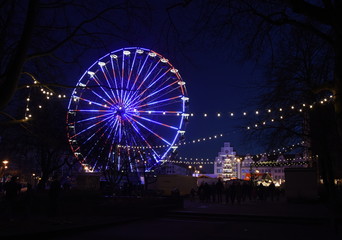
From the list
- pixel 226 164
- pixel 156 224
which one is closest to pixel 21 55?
pixel 156 224

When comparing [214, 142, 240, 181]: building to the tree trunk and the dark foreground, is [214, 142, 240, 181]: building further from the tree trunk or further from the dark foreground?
the tree trunk

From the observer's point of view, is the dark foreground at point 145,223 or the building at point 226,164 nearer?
the dark foreground at point 145,223

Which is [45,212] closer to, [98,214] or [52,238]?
[98,214]

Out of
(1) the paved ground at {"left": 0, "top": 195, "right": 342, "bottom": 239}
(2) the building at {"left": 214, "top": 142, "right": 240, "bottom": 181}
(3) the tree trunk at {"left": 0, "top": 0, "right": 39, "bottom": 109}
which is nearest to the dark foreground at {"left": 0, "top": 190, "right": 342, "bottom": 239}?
(1) the paved ground at {"left": 0, "top": 195, "right": 342, "bottom": 239}

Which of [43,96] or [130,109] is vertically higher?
[130,109]

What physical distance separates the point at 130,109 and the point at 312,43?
56.0 ft

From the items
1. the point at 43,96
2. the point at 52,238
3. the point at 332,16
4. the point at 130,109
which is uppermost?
the point at 130,109

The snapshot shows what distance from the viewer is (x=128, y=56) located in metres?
29.7

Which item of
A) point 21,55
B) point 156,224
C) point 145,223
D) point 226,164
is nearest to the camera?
point 21,55

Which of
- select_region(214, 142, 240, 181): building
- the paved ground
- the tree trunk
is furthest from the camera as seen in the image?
select_region(214, 142, 240, 181): building

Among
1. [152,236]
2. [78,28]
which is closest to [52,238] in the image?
[152,236]

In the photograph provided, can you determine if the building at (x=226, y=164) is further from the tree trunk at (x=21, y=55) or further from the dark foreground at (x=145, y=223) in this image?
the tree trunk at (x=21, y=55)

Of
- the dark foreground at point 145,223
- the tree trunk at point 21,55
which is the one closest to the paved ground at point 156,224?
the dark foreground at point 145,223

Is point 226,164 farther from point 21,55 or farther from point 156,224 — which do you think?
point 21,55
